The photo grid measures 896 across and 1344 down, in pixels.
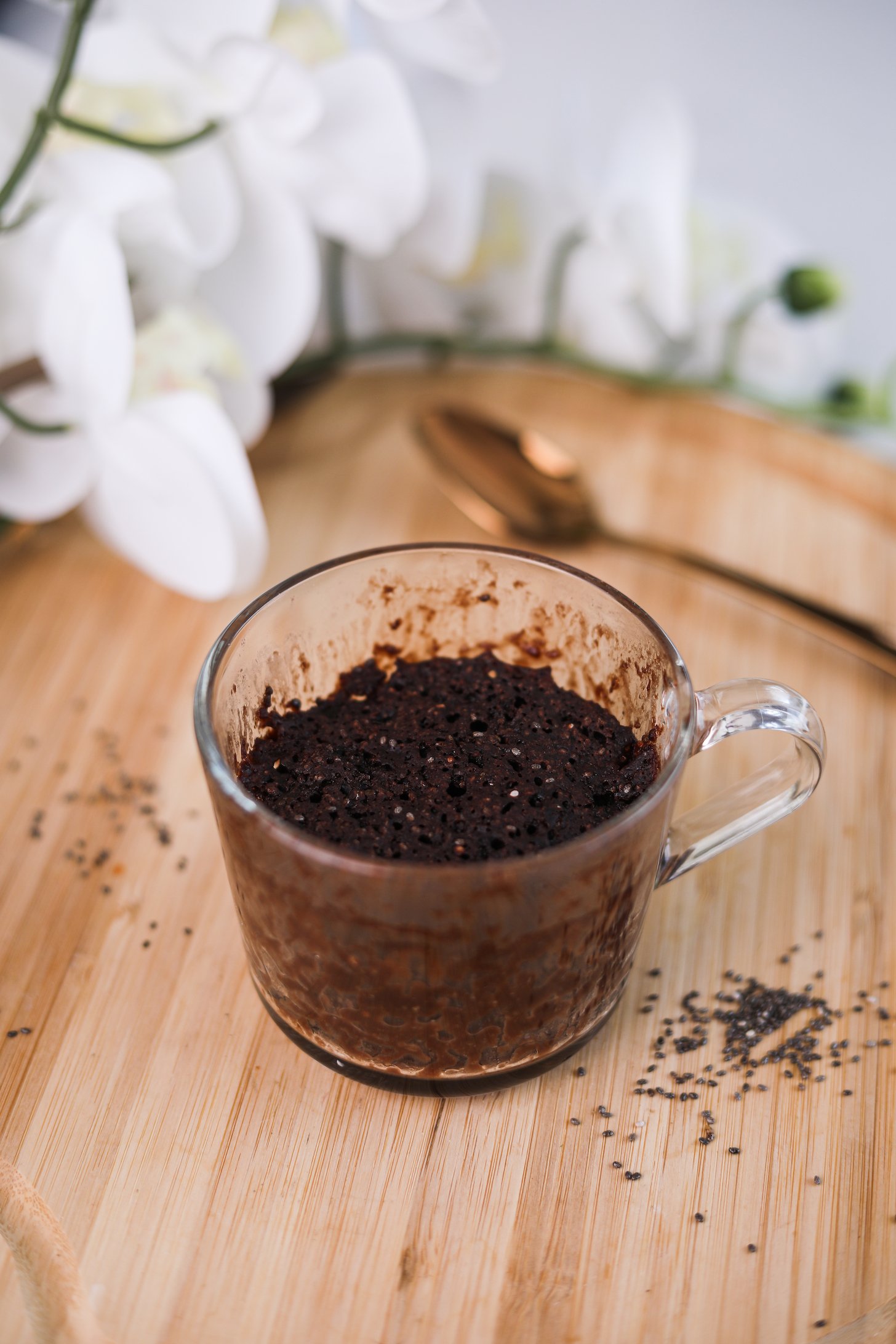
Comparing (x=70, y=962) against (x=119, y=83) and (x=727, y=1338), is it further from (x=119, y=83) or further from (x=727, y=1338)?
(x=119, y=83)

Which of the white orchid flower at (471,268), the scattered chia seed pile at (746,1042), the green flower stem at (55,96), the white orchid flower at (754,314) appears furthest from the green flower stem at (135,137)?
the scattered chia seed pile at (746,1042)

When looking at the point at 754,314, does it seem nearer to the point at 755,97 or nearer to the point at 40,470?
the point at 755,97

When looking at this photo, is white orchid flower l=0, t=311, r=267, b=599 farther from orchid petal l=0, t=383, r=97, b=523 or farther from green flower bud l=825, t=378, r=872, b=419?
green flower bud l=825, t=378, r=872, b=419

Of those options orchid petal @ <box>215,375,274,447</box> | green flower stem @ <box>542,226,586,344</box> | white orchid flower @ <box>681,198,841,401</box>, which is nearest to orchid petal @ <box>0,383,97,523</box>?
orchid petal @ <box>215,375,274,447</box>

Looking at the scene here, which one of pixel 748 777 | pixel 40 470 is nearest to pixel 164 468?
pixel 40 470

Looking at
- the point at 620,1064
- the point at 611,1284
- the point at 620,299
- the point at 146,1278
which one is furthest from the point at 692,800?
the point at 620,299

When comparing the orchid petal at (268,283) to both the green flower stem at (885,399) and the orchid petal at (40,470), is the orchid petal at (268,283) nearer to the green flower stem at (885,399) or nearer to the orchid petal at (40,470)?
the orchid petal at (40,470)
